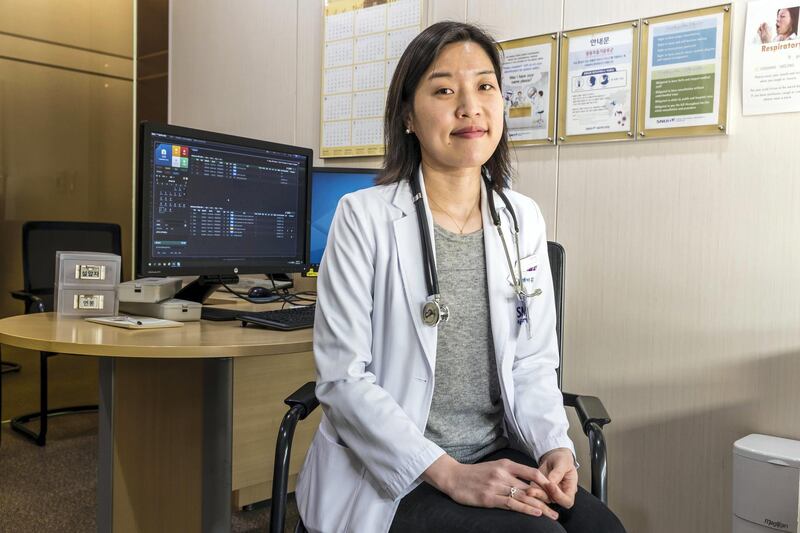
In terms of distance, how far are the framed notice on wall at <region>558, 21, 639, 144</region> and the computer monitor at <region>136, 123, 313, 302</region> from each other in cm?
86

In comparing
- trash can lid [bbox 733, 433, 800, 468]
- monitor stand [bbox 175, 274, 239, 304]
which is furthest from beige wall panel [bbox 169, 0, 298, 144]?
trash can lid [bbox 733, 433, 800, 468]

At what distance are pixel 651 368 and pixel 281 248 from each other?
3.94 feet

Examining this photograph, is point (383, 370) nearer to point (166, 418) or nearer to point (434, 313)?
point (434, 313)

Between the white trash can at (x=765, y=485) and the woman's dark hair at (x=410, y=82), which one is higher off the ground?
the woman's dark hair at (x=410, y=82)

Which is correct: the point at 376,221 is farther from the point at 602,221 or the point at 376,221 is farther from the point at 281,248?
the point at 602,221

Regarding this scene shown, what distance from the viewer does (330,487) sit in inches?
53.0

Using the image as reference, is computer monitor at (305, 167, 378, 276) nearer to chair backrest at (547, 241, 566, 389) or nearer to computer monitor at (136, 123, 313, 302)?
computer monitor at (136, 123, 313, 302)

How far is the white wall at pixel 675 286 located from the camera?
2033mm

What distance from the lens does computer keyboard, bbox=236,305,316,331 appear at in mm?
1915

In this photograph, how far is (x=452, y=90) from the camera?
148 centimetres

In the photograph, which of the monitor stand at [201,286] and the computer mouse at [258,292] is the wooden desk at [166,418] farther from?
the computer mouse at [258,292]

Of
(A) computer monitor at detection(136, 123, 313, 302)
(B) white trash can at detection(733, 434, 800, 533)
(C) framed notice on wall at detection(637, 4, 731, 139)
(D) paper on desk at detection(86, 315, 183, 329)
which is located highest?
(C) framed notice on wall at detection(637, 4, 731, 139)

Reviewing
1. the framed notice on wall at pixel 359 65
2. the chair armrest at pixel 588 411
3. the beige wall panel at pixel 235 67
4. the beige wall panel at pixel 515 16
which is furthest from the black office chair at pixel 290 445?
the beige wall panel at pixel 235 67

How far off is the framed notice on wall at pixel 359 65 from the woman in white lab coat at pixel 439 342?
142 cm
